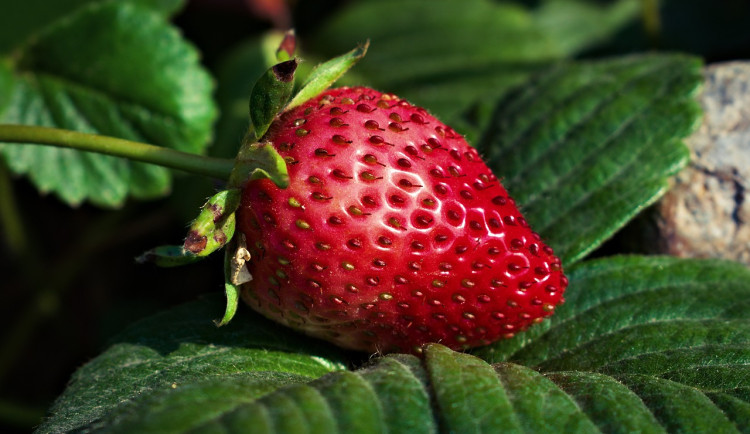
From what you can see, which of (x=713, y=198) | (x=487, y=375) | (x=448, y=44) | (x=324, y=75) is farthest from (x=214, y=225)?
(x=448, y=44)

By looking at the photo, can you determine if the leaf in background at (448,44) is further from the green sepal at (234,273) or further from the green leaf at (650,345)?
the green sepal at (234,273)

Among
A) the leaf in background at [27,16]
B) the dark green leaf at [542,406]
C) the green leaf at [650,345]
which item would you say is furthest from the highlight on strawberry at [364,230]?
the leaf in background at [27,16]

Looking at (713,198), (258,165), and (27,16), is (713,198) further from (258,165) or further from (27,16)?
(27,16)

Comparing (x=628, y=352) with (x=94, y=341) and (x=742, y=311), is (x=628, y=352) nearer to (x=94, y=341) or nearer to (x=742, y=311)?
(x=742, y=311)

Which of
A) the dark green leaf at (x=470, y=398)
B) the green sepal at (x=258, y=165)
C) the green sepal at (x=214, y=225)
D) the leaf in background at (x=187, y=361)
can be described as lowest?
the leaf in background at (x=187, y=361)

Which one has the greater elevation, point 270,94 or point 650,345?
point 270,94

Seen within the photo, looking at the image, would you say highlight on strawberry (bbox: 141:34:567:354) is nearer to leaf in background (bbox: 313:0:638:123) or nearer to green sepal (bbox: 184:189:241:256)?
green sepal (bbox: 184:189:241:256)

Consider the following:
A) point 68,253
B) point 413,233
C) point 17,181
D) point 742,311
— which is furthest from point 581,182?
point 17,181

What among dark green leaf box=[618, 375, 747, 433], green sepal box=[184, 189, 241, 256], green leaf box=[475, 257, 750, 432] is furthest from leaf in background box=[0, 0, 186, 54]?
dark green leaf box=[618, 375, 747, 433]
